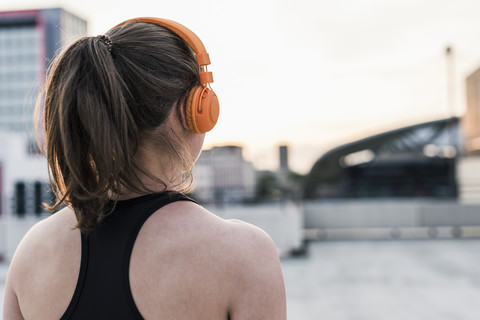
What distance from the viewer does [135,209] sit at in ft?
2.86

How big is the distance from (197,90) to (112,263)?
0.38 meters

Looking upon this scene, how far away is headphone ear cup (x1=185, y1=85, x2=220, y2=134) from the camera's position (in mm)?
914

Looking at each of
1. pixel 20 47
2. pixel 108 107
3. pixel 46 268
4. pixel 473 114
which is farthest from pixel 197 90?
pixel 20 47

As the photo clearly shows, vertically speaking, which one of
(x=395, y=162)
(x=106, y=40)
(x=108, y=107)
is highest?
(x=395, y=162)

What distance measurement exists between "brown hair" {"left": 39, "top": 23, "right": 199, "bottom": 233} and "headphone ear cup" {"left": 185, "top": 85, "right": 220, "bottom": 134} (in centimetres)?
3

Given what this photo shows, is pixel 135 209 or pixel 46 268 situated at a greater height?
pixel 135 209

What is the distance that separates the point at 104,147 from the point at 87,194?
12 centimetres

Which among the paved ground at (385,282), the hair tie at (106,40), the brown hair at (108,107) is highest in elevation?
the hair tie at (106,40)

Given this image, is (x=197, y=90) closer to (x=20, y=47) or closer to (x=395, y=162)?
(x=395, y=162)

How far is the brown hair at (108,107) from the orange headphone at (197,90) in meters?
0.02

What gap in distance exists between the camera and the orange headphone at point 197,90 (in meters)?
0.92

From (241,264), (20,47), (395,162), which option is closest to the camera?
(241,264)

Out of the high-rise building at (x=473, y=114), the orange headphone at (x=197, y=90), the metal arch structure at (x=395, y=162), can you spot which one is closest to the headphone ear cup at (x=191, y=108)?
the orange headphone at (x=197, y=90)

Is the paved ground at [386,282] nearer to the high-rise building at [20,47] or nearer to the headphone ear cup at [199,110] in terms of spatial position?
the headphone ear cup at [199,110]
